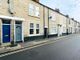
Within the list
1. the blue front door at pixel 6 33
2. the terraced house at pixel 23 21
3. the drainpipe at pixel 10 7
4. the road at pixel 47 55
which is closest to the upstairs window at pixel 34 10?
the terraced house at pixel 23 21

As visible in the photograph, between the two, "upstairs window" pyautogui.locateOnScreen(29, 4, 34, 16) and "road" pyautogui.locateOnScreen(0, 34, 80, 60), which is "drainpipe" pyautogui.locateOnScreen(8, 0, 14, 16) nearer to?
"upstairs window" pyautogui.locateOnScreen(29, 4, 34, 16)

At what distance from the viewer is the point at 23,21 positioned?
85.7 ft

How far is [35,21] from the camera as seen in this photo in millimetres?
30781

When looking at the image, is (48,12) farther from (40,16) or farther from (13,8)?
(13,8)

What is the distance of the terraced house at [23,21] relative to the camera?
859 inches

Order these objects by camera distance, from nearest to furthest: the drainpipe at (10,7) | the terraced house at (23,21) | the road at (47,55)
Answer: the road at (47,55)
the terraced house at (23,21)
the drainpipe at (10,7)

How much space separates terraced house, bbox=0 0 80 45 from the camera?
71.6 feet

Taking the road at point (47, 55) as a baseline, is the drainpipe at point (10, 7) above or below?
above

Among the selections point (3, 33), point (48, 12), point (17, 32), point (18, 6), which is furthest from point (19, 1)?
point (48, 12)

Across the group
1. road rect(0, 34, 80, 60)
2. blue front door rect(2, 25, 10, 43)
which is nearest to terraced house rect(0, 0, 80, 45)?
blue front door rect(2, 25, 10, 43)

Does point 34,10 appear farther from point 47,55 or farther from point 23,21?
point 47,55

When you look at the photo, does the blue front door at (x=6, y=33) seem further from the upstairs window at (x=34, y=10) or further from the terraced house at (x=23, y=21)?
the upstairs window at (x=34, y=10)

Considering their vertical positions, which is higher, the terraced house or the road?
the terraced house

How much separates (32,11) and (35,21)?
72.6 inches
